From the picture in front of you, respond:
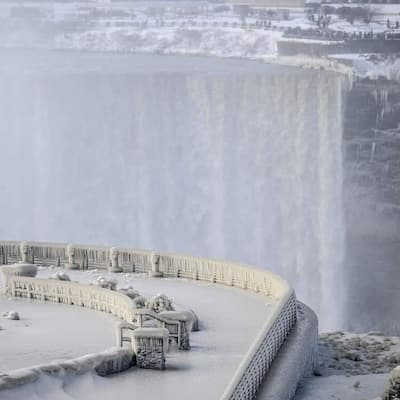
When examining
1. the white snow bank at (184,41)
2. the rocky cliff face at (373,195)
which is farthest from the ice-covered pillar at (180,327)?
the white snow bank at (184,41)

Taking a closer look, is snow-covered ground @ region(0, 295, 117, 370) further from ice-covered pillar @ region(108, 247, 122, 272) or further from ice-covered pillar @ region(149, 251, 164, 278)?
ice-covered pillar @ region(108, 247, 122, 272)

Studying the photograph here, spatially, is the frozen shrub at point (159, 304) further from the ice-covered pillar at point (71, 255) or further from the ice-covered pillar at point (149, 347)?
the ice-covered pillar at point (71, 255)

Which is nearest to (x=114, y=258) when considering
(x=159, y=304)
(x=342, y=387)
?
(x=159, y=304)

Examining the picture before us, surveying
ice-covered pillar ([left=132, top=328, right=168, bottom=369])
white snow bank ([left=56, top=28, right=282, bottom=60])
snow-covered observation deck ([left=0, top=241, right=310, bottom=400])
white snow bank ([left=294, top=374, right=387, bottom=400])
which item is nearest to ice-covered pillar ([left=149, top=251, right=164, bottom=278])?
snow-covered observation deck ([left=0, top=241, right=310, bottom=400])

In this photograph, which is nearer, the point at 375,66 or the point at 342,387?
the point at 342,387

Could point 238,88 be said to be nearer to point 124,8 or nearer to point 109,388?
point 124,8

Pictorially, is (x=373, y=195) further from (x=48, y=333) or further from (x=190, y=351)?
(x=190, y=351)

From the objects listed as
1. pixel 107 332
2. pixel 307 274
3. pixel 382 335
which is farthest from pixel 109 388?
pixel 307 274

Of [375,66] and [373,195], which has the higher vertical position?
[375,66]
